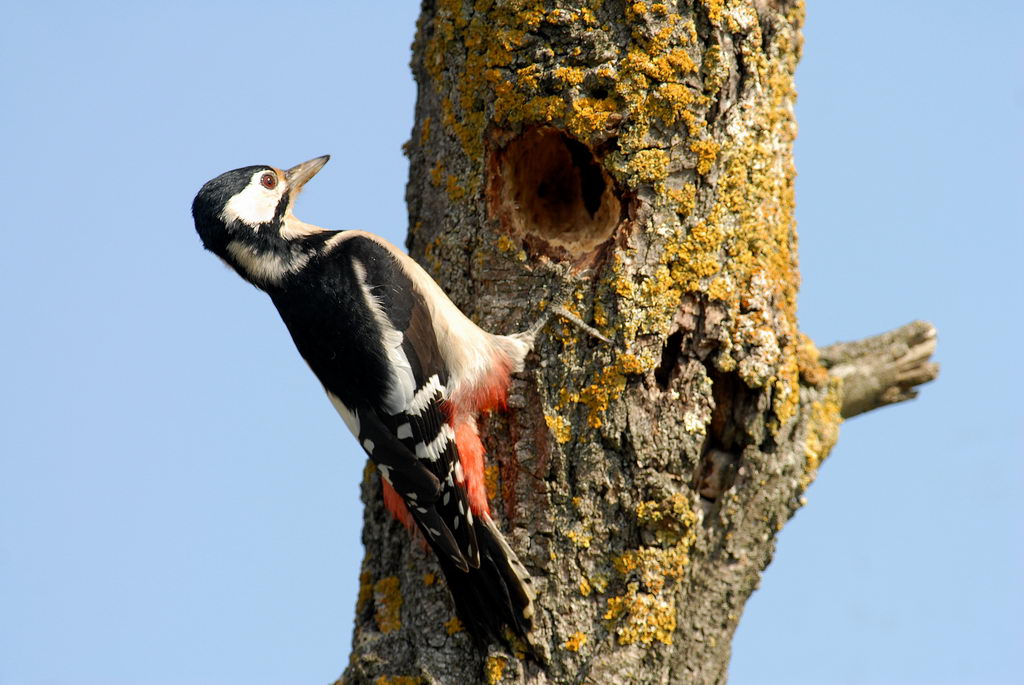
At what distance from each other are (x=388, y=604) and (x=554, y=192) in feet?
5.25

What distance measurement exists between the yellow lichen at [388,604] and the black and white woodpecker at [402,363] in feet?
0.76

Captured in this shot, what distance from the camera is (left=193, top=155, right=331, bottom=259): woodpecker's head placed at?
12.8 feet

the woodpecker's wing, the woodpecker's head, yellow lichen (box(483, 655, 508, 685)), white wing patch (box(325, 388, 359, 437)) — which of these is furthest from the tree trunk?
the woodpecker's head

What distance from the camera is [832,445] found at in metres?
4.06

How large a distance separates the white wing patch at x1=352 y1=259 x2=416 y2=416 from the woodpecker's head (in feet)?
1.56

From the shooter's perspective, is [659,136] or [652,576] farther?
[659,136]

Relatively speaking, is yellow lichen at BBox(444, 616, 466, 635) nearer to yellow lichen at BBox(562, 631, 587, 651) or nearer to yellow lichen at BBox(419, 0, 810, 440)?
yellow lichen at BBox(562, 631, 587, 651)

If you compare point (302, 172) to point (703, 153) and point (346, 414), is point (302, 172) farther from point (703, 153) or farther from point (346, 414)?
point (703, 153)

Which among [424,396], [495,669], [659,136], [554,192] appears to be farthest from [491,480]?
[659,136]

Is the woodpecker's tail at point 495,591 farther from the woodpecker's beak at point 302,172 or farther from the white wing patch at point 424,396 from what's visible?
the woodpecker's beak at point 302,172

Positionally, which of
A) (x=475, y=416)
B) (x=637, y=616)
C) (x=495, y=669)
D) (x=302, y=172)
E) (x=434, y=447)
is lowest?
(x=495, y=669)

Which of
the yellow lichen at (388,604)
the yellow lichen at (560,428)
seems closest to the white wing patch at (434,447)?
the yellow lichen at (560,428)

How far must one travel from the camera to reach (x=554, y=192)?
3883mm

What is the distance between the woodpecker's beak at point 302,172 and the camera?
4152 mm
